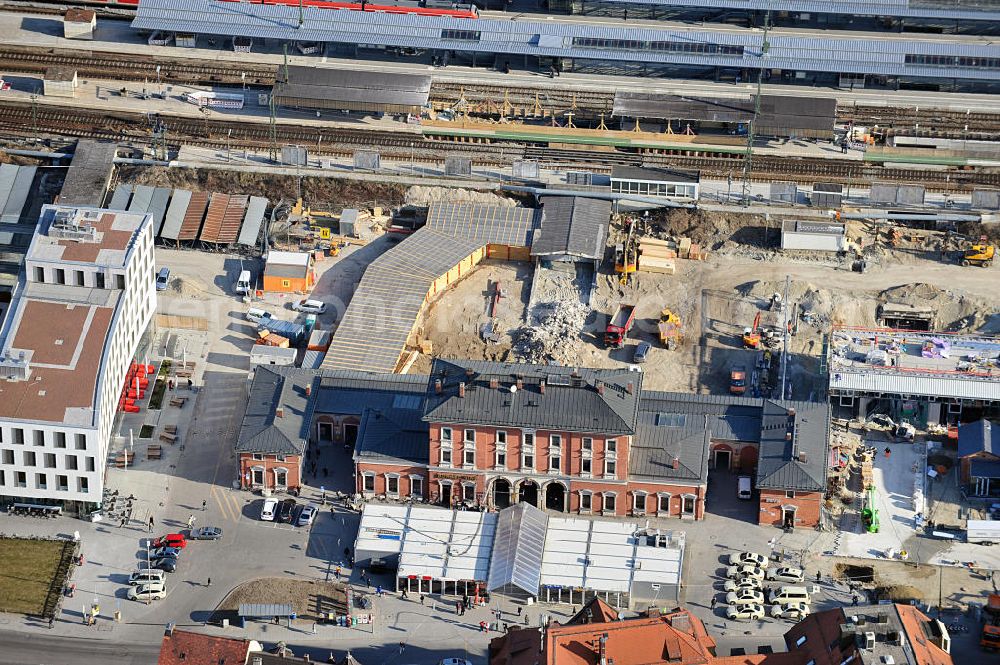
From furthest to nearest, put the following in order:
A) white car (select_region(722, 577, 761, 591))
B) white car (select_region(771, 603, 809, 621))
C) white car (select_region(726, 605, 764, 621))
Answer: white car (select_region(722, 577, 761, 591)) → white car (select_region(771, 603, 809, 621)) → white car (select_region(726, 605, 764, 621))

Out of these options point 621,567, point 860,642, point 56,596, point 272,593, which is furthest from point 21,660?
point 860,642

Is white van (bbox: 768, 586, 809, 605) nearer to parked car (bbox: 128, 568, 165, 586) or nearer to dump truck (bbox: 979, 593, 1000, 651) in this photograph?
dump truck (bbox: 979, 593, 1000, 651)

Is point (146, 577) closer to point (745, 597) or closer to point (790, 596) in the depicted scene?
point (745, 597)

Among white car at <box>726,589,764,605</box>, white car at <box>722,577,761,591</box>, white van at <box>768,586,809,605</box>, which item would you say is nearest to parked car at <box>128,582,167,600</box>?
white car at <box>722,577,761,591</box>

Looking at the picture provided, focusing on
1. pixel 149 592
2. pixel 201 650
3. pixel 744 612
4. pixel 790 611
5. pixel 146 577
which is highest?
pixel 790 611

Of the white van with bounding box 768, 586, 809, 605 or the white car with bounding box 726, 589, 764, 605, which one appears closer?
the white van with bounding box 768, 586, 809, 605

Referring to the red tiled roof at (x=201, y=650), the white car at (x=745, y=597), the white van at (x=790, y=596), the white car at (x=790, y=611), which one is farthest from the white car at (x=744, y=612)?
the red tiled roof at (x=201, y=650)

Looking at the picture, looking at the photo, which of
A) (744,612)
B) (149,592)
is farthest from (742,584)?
(149,592)
